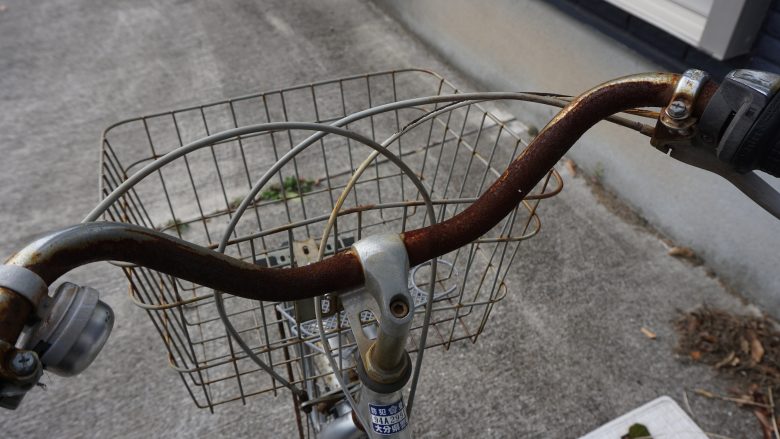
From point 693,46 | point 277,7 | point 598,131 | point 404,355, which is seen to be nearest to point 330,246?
point 404,355

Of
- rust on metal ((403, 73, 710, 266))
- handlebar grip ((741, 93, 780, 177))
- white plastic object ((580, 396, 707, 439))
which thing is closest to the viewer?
handlebar grip ((741, 93, 780, 177))

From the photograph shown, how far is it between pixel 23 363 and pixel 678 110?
Result: 0.82 meters

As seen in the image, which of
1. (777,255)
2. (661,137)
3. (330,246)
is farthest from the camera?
(777,255)

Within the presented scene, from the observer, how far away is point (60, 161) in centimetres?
332

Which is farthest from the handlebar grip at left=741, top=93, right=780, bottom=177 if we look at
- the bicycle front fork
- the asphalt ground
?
the asphalt ground

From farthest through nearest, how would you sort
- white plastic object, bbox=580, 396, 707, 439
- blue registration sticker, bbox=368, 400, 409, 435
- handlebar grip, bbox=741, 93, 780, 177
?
white plastic object, bbox=580, 396, 707, 439
blue registration sticker, bbox=368, 400, 409, 435
handlebar grip, bbox=741, 93, 780, 177

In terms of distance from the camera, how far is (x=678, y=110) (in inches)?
30.1

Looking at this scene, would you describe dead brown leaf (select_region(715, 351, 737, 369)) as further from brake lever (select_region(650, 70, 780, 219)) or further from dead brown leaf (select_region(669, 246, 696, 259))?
brake lever (select_region(650, 70, 780, 219))

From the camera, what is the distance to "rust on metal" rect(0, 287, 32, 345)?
0.52m

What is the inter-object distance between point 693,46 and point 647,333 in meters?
1.25

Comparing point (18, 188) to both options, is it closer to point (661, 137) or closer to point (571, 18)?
point (571, 18)

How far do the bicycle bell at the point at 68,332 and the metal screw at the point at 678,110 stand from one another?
0.76m

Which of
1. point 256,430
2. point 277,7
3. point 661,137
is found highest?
point 661,137

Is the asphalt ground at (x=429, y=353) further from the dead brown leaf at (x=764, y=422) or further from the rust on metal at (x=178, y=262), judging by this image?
the rust on metal at (x=178, y=262)
